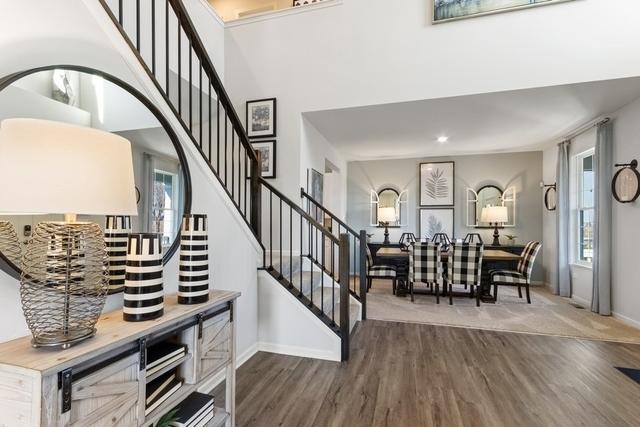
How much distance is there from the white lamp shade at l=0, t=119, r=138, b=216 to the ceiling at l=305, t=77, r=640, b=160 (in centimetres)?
320

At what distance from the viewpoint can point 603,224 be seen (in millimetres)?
3879

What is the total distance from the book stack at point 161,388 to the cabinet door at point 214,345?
0.38 feet

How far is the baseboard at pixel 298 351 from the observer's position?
2.66 metres

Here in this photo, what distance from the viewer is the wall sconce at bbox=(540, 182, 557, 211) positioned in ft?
17.7

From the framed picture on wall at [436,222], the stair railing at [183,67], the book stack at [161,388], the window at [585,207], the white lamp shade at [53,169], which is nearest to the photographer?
the white lamp shade at [53,169]

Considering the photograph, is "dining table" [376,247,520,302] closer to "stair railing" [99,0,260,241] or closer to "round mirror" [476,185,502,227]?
"round mirror" [476,185,502,227]

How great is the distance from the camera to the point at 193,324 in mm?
1434

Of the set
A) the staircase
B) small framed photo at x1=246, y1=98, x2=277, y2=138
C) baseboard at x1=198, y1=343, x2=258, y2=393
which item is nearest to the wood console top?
baseboard at x1=198, y1=343, x2=258, y2=393

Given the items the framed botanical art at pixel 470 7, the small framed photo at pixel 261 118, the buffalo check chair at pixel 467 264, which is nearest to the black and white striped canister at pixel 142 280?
the small framed photo at pixel 261 118

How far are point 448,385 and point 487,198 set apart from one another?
4843 millimetres

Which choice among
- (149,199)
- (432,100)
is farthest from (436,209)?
(149,199)

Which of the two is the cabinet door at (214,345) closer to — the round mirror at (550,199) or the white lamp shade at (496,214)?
the white lamp shade at (496,214)

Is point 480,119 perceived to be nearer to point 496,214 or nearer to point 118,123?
point 496,214

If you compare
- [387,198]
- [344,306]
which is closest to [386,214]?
[387,198]
